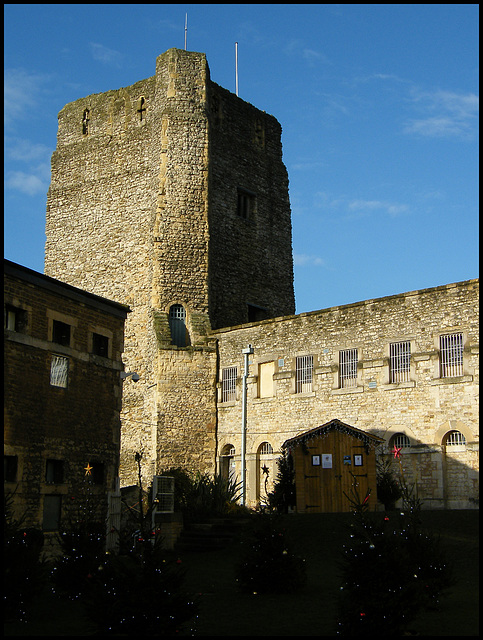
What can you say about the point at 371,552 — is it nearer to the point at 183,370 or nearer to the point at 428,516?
the point at 428,516

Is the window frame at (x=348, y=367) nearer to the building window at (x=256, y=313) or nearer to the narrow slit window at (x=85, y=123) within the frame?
the building window at (x=256, y=313)

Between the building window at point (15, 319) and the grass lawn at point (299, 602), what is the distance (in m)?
6.79

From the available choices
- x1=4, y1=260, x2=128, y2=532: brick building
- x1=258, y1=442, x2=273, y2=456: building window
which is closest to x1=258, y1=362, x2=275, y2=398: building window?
x1=258, y1=442, x2=273, y2=456: building window

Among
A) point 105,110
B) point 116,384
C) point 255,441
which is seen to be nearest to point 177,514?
point 116,384

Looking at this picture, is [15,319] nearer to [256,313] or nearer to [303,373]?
[303,373]

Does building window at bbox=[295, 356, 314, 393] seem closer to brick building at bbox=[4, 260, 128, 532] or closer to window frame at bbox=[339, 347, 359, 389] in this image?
window frame at bbox=[339, 347, 359, 389]

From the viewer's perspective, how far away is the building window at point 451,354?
1009 inches

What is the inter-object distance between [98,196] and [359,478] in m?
17.8

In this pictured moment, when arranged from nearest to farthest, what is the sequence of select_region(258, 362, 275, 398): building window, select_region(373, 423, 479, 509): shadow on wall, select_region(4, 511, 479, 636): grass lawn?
select_region(4, 511, 479, 636): grass lawn < select_region(373, 423, 479, 509): shadow on wall < select_region(258, 362, 275, 398): building window

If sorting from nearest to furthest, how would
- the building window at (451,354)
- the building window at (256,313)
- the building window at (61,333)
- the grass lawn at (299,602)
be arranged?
1. the grass lawn at (299,602)
2. the building window at (61,333)
3. the building window at (451,354)
4. the building window at (256,313)

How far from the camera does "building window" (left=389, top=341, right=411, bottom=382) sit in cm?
2675

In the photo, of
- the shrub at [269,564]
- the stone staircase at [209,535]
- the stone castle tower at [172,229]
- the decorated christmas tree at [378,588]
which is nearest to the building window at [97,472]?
the stone staircase at [209,535]

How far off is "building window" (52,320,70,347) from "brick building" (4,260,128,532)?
0.08 feet

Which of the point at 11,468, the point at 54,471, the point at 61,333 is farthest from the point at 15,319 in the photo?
the point at 54,471
